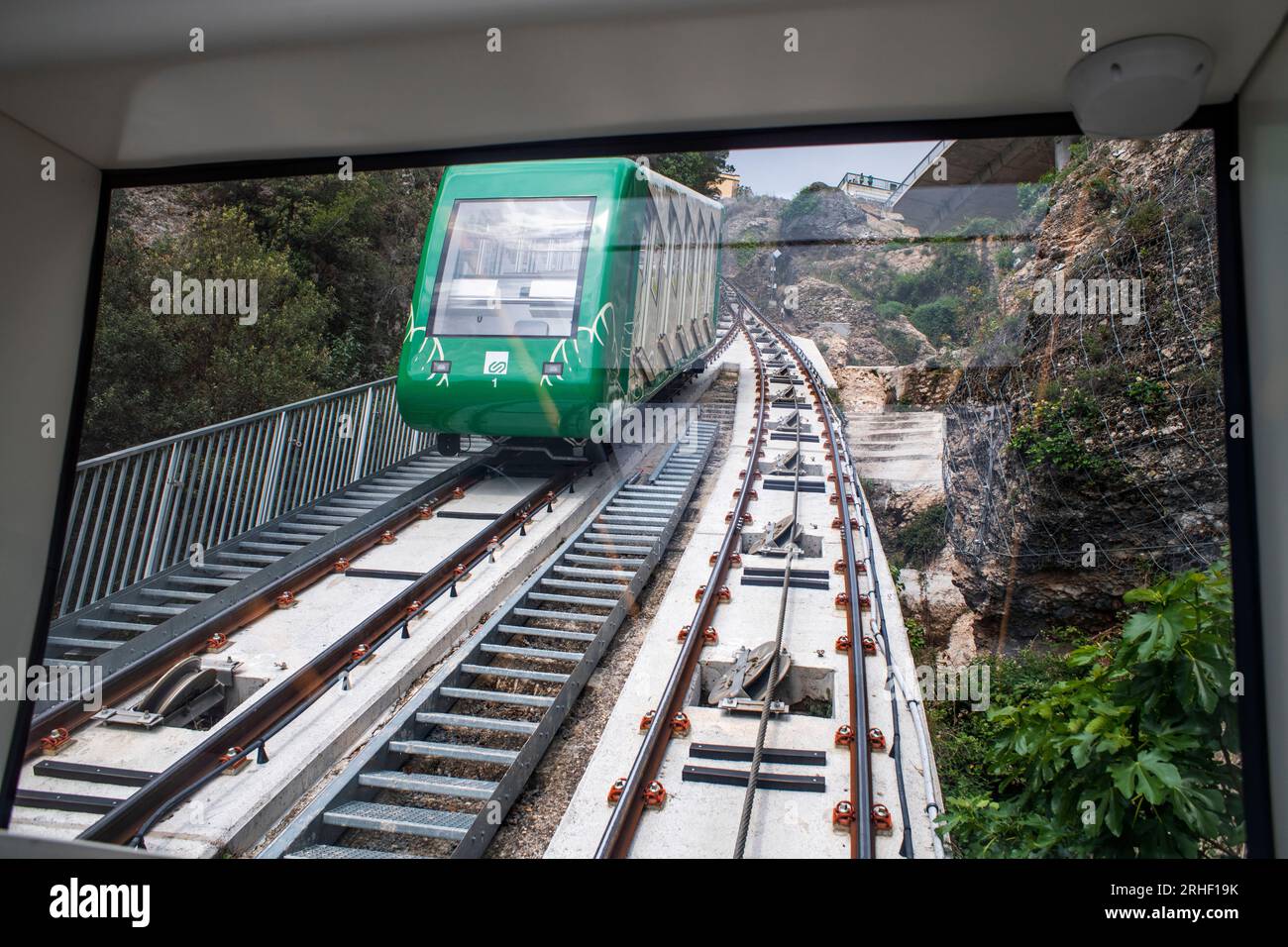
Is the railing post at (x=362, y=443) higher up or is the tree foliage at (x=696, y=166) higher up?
the tree foliage at (x=696, y=166)

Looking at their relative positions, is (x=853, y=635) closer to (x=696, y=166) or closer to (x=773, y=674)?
(x=773, y=674)

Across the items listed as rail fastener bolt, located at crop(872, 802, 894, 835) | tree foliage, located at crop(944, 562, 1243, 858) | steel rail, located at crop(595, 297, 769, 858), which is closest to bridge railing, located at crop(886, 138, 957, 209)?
tree foliage, located at crop(944, 562, 1243, 858)

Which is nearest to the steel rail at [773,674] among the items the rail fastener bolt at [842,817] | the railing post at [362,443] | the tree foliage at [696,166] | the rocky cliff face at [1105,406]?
the rail fastener bolt at [842,817]

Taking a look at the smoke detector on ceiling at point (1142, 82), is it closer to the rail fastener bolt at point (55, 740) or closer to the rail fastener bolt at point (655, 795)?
the rail fastener bolt at point (655, 795)

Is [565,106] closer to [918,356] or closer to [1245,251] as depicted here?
[918,356]

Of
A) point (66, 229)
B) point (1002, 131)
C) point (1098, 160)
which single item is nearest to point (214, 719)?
point (66, 229)
